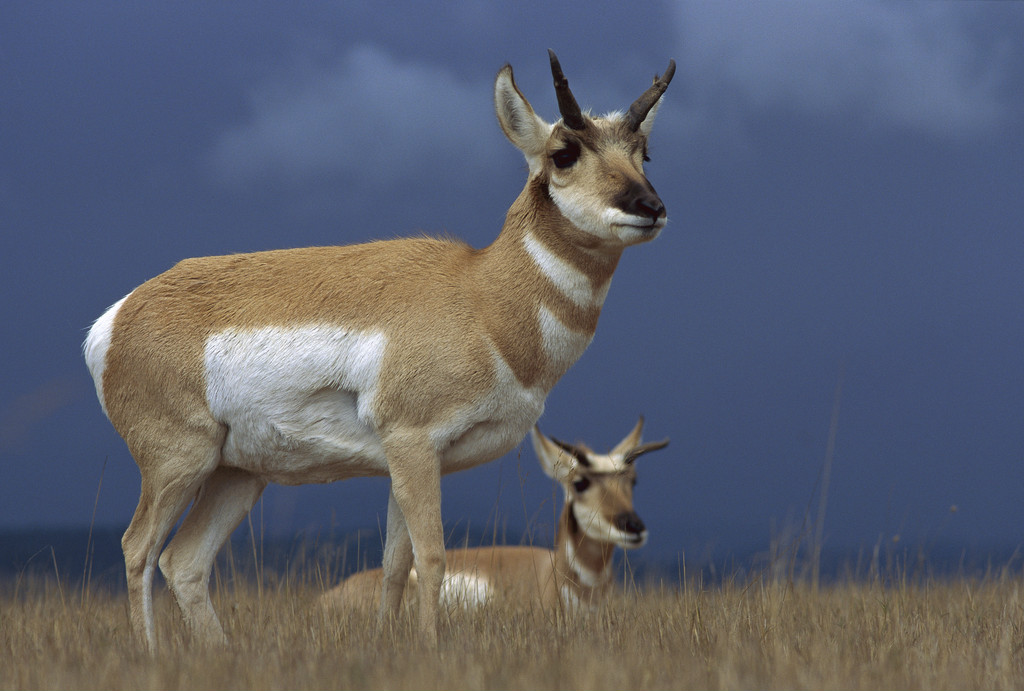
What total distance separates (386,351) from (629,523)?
2.66 metres

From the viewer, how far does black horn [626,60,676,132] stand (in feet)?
19.8

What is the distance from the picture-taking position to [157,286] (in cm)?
648

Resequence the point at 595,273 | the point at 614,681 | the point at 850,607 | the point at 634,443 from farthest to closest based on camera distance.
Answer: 1. the point at 634,443
2. the point at 850,607
3. the point at 595,273
4. the point at 614,681

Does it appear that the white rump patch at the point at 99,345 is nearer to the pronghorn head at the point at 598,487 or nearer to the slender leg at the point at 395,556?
the slender leg at the point at 395,556

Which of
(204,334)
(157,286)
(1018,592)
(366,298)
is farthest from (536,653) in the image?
(1018,592)

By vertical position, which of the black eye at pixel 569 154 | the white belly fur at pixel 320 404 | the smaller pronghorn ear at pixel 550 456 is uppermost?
the black eye at pixel 569 154

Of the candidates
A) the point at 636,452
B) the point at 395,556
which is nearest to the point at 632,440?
the point at 636,452

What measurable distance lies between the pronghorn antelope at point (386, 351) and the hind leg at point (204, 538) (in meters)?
0.02

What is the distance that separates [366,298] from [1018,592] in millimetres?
5458

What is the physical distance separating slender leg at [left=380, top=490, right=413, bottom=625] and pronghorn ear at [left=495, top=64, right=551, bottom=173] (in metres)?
2.24

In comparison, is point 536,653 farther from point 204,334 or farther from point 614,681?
point 204,334

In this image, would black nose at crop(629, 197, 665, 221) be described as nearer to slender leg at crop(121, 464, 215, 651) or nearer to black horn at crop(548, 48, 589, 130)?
black horn at crop(548, 48, 589, 130)

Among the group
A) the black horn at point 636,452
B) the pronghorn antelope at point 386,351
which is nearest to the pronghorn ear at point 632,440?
the black horn at point 636,452

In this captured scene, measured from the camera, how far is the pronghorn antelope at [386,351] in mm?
Result: 5625
